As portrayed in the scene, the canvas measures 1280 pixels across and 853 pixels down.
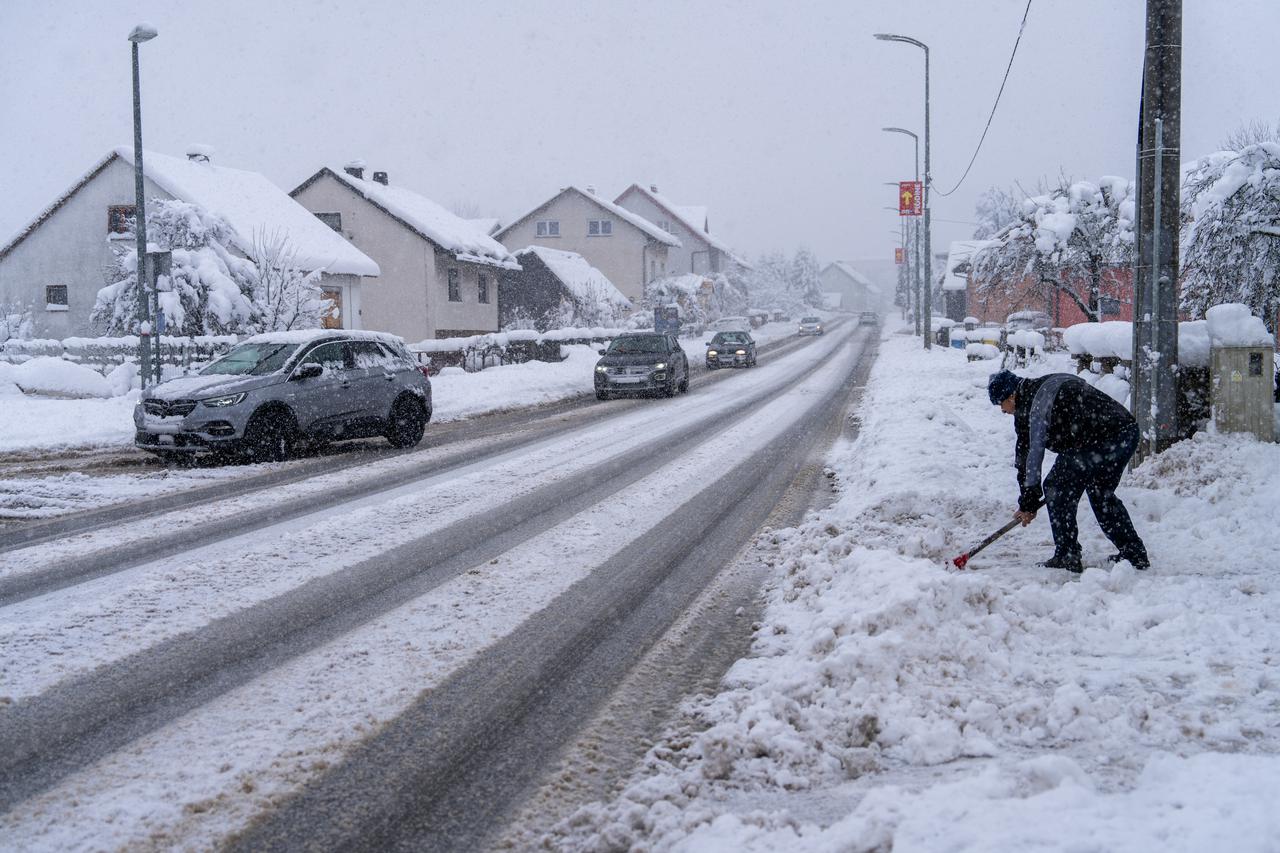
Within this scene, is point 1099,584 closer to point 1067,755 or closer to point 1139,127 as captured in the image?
point 1067,755

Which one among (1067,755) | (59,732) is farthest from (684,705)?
(59,732)

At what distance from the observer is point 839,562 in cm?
643

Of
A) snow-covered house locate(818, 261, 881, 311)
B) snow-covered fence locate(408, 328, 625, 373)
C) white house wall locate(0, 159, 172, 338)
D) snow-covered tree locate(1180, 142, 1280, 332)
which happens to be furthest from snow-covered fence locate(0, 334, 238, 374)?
snow-covered house locate(818, 261, 881, 311)

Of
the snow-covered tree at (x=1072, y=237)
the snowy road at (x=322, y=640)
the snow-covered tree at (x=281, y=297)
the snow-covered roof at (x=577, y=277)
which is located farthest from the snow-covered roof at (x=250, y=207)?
the snowy road at (x=322, y=640)

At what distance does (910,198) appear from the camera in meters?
41.7

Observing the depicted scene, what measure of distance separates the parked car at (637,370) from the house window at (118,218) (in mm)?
18678

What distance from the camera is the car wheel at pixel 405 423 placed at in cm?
1418

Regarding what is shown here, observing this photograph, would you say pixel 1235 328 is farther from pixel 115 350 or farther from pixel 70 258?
pixel 70 258

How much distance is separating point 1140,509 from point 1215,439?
195 centimetres

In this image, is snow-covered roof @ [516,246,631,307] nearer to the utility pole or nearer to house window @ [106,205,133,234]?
house window @ [106,205,133,234]

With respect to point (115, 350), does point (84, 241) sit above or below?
above

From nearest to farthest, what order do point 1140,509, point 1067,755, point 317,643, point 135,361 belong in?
point 1067,755, point 317,643, point 1140,509, point 135,361

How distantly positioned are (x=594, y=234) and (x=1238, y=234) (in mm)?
55422

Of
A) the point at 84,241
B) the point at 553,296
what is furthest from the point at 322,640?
the point at 553,296
